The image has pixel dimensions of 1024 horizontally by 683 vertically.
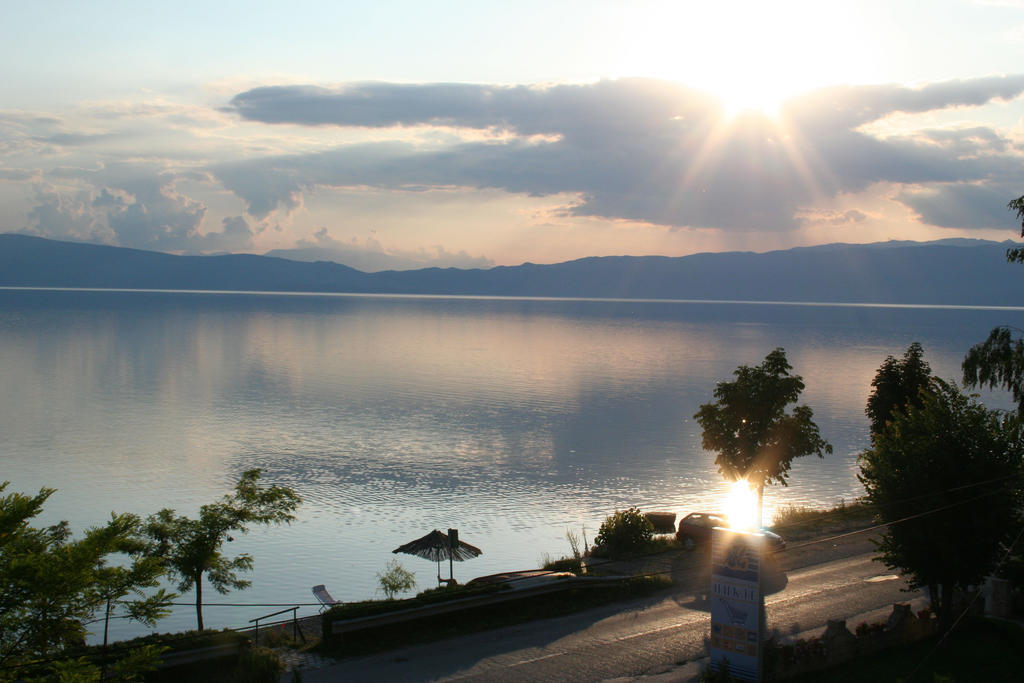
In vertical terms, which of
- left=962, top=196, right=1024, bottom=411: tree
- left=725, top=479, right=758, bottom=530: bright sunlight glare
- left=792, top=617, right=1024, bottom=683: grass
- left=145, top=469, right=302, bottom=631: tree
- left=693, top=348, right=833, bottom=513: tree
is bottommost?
left=725, top=479, right=758, bottom=530: bright sunlight glare

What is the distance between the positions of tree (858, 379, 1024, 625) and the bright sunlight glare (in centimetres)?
1889

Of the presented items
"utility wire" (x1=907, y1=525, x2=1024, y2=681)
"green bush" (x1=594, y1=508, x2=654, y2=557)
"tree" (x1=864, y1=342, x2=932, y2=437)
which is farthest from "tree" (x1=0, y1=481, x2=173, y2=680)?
"tree" (x1=864, y1=342, x2=932, y2=437)

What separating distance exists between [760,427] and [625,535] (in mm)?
7695

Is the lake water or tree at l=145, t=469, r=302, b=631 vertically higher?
tree at l=145, t=469, r=302, b=631

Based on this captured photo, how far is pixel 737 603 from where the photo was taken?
17141mm

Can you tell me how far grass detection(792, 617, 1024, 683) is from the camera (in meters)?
17.0

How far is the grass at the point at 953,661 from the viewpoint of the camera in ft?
55.7

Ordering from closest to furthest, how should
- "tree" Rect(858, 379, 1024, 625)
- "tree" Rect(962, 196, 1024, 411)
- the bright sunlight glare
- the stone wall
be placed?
the stone wall → "tree" Rect(858, 379, 1024, 625) → "tree" Rect(962, 196, 1024, 411) → the bright sunlight glare

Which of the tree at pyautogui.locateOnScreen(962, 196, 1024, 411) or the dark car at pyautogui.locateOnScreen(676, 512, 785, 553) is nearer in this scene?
the tree at pyautogui.locateOnScreen(962, 196, 1024, 411)

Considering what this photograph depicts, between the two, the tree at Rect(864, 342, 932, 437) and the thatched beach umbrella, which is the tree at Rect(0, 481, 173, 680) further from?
the tree at Rect(864, 342, 932, 437)

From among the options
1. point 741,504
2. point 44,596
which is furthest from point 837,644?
point 741,504

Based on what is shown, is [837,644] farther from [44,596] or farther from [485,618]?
[44,596]

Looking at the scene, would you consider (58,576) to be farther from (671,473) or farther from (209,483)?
(671,473)

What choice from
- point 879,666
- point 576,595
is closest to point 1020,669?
point 879,666
